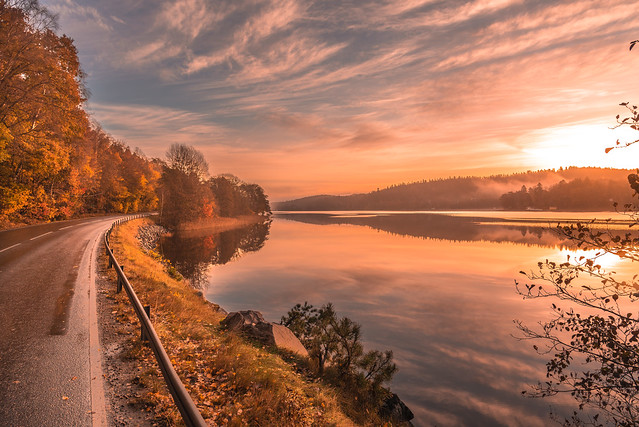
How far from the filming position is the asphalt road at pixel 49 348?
15.0ft

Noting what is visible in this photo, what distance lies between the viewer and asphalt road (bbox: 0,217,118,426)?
4.57 meters

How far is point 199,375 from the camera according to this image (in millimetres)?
6418

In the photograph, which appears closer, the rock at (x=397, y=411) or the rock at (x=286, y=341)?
the rock at (x=397, y=411)

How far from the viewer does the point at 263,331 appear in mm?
12164

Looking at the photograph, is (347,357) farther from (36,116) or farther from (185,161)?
(185,161)

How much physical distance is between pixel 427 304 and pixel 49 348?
66.1 feet

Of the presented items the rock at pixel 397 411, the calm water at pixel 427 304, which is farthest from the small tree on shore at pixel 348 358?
the calm water at pixel 427 304

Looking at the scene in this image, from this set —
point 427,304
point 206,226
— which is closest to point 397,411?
point 427,304

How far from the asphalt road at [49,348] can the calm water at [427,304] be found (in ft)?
27.3

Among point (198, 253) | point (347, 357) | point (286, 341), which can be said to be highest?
point (286, 341)

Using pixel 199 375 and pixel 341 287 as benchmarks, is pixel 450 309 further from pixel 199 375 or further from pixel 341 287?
pixel 199 375

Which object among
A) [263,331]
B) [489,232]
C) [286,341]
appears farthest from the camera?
[489,232]

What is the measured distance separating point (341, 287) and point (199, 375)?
19930 millimetres

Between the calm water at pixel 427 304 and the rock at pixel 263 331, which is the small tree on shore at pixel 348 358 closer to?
the rock at pixel 263 331
